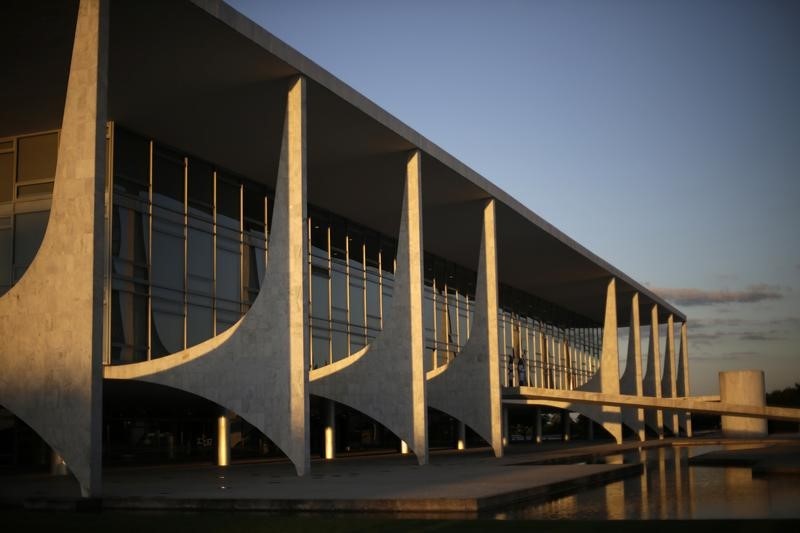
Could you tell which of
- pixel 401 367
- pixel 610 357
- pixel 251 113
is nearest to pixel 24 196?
pixel 251 113

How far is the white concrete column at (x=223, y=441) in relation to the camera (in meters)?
28.3

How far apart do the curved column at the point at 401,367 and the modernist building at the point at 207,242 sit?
58mm

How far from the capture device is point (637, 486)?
17938 millimetres

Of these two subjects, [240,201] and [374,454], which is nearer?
[240,201]

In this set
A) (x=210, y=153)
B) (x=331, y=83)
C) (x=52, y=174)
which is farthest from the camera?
(x=210, y=153)

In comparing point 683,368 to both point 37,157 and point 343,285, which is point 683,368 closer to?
point 343,285

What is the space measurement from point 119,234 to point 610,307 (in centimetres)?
3289

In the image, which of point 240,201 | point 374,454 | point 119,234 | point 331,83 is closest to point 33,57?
point 119,234

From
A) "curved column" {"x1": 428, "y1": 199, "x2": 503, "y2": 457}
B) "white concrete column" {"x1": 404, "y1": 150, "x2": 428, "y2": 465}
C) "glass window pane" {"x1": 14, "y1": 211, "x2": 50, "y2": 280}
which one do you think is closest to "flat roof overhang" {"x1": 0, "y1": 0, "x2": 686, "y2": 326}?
"white concrete column" {"x1": 404, "y1": 150, "x2": 428, "y2": 465}

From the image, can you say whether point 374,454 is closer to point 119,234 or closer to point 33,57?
point 119,234

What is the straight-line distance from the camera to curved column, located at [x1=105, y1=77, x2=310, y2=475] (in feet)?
69.5

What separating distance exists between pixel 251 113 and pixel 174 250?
14.0 feet

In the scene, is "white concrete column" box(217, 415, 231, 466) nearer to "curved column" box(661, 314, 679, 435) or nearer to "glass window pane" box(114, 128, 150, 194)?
"glass window pane" box(114, 128, 150, 194)

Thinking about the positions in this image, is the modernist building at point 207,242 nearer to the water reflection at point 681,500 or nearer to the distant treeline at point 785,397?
the water reflection at point 681,500
